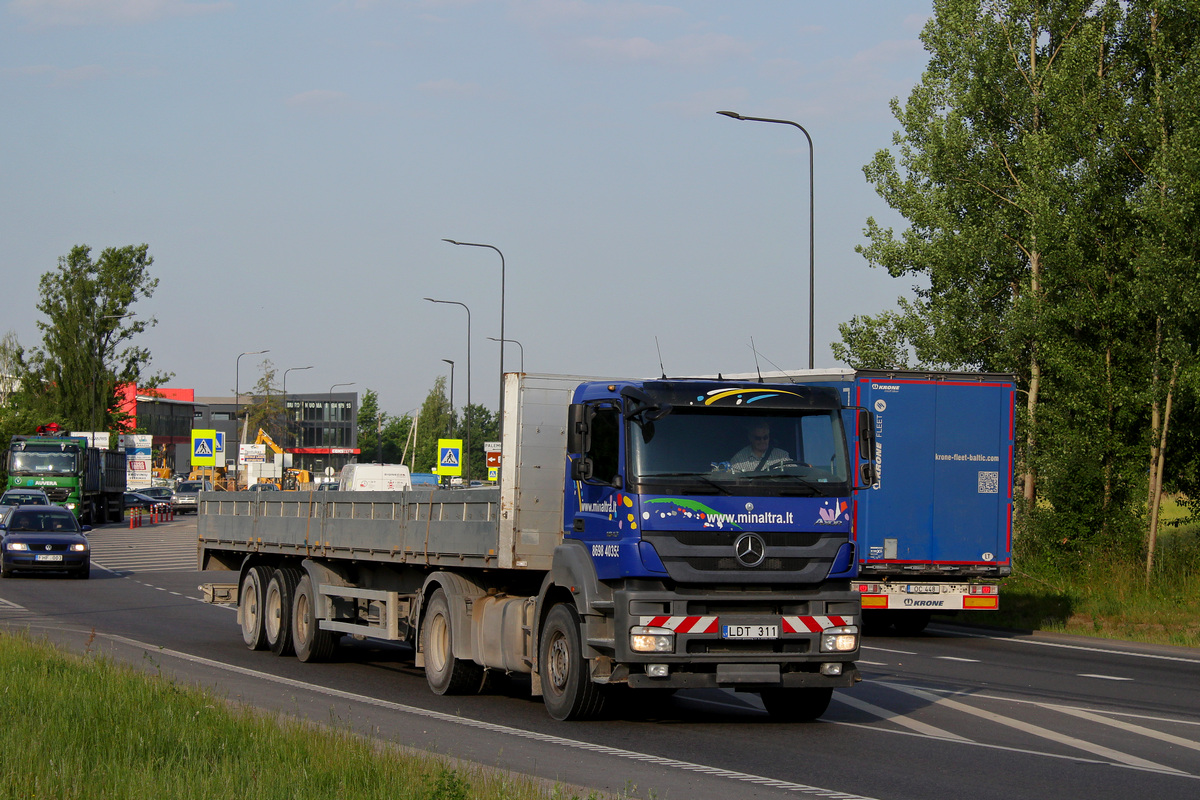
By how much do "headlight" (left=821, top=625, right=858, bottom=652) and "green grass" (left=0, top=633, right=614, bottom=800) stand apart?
3520 mm

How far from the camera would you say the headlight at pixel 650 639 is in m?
10.6

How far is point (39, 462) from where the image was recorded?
53.9 metres

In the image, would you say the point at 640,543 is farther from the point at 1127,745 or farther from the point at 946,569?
the point at 946,569

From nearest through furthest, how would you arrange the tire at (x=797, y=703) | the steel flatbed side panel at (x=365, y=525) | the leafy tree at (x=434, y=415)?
the tire at (x=797, y=703)
the steel flatbed side panel at (x=365, y=525)
the leafy tree at (x=434, y=415)

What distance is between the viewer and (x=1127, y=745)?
10.6 metres

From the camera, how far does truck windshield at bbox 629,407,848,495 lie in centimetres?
1090

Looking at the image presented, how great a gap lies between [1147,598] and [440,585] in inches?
519

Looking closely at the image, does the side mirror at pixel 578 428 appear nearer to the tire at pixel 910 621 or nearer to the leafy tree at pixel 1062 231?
the tire at pixel 910 621

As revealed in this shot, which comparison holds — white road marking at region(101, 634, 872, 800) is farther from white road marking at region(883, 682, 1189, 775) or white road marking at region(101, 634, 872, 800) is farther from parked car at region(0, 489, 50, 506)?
parked car at region(0, 489, 50, 506)

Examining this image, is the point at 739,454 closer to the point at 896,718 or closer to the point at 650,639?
the point at 650,639

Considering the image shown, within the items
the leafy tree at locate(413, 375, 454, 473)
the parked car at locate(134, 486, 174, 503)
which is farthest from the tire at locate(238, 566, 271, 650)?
the leafy tree at locate(413, 375, 454, 473)

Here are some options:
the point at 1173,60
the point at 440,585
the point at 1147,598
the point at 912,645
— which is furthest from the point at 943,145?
the point at 440,585

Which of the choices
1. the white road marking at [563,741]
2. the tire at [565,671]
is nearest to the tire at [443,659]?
the white road marking at [563,741]

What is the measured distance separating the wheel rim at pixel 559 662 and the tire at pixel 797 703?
5.45 ft
